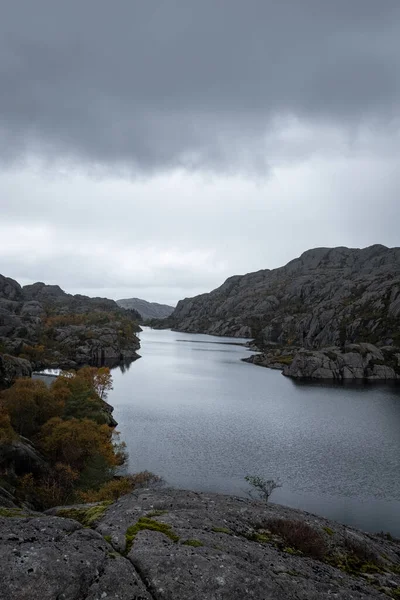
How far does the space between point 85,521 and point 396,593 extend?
12.3m

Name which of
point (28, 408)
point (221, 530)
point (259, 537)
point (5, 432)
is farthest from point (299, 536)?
point (28, 408)

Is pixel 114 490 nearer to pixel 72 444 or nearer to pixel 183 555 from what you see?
pixel 72 444

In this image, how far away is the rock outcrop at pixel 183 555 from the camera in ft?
38.8

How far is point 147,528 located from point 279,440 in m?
75.9

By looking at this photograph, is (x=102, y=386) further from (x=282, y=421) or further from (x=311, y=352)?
(x=311, y=352)

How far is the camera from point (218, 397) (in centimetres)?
13112

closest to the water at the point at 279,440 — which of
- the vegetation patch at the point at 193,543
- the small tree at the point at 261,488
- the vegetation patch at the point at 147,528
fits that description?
the small tree at the point at 261,488

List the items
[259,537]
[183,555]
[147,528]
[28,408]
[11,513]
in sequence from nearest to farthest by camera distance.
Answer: [183,555] < [147,528] < [11,513] < [259,537] < [28,408]

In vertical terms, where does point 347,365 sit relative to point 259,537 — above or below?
below

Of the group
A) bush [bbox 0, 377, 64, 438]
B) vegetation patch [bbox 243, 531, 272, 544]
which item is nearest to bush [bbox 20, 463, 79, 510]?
bush [bbox 0, 377, 64, 438]

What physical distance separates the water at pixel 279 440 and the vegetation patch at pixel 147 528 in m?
45.0

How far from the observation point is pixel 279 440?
8581 centimetres

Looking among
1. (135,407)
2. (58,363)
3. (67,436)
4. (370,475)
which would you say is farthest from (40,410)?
(58,363)

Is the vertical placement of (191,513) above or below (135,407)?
above
